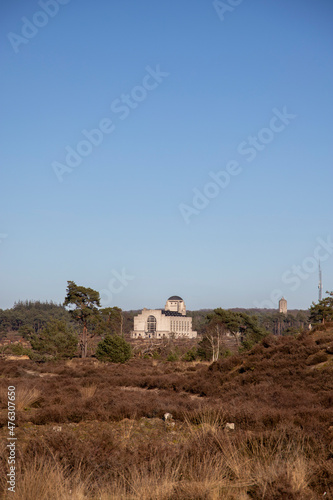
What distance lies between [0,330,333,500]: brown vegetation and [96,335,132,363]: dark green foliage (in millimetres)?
16876

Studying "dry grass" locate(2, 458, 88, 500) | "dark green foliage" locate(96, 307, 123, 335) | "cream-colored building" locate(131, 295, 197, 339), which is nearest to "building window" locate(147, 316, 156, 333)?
"cream-colored building" locate(131, 295, 197, 339)

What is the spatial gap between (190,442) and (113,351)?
1114 inches

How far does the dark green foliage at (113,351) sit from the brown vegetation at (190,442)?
1688 centimetres

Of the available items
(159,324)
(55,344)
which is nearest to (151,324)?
(159,324)

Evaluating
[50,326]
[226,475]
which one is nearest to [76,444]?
[226,475]

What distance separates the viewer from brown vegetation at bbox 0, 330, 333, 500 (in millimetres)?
4910

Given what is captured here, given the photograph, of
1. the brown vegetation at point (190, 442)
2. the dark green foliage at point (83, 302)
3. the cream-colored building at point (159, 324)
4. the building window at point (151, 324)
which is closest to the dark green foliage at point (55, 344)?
the dark green foliage at point (83, 302)

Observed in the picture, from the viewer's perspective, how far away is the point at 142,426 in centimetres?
1009

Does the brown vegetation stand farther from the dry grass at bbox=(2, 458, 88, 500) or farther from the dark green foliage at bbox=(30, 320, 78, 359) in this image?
the dark green foliage at bbox=(30, 320, 78, 359)

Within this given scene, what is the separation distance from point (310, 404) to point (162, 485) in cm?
727

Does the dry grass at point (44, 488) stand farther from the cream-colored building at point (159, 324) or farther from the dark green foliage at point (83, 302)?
the cream-colored building at point (159, 324)

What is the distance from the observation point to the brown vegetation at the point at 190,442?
4910 mm

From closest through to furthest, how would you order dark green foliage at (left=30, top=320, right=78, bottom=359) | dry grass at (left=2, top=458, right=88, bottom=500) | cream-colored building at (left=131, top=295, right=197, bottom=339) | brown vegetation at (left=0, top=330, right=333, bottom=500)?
dry grass at (left=2, top=458, right=88, bottom=500) < brown vegetation at (left=0, top=330, right=333, bottom=500) < dark green foliage at (left=30, top=320, right=78, bottom=359) < cream-colored building at (left=131, top=295, right=197, bottom=339)

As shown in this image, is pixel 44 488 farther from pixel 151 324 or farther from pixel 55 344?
pixel 151 324
